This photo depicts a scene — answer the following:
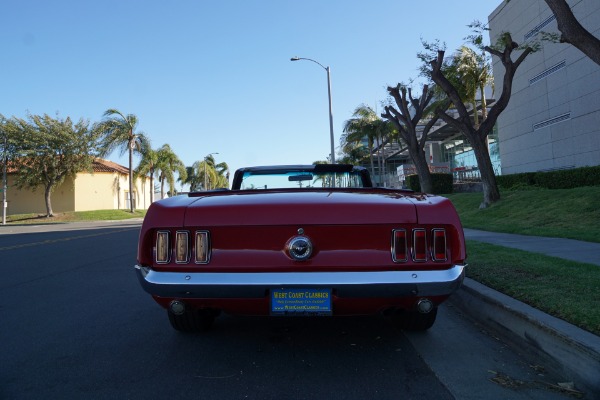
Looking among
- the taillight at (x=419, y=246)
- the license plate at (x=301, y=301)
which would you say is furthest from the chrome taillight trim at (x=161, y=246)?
the taillight at (x=419, y=246)

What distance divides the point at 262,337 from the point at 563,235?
8.45 m

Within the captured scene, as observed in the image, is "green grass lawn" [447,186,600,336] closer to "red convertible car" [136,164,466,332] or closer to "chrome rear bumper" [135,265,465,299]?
"chrome rear bumper" [135,265,465,299]

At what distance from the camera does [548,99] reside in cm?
2409

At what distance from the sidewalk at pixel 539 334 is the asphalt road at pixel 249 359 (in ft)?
0.46

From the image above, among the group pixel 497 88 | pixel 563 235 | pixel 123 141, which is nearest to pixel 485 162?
pixel 563 235

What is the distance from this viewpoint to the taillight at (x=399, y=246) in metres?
3.13

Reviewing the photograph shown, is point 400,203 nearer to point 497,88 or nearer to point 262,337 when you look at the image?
point 262,337

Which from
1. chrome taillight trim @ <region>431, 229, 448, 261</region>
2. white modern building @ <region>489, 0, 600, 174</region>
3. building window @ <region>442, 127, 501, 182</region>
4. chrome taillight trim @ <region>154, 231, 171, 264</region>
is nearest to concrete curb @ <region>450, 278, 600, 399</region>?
chrome taillight trim @ <region>431, 229, 448, 261</region>

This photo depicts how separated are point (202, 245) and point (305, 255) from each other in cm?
73

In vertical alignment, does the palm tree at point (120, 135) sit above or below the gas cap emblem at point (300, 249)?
above

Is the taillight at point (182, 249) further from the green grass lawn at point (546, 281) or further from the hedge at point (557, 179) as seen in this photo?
the hedge at point (557, 179)

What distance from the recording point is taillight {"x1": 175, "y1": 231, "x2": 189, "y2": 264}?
323 cm

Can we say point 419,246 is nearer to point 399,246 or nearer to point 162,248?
point 399,246

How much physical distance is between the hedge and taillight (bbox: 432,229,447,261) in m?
16.9
